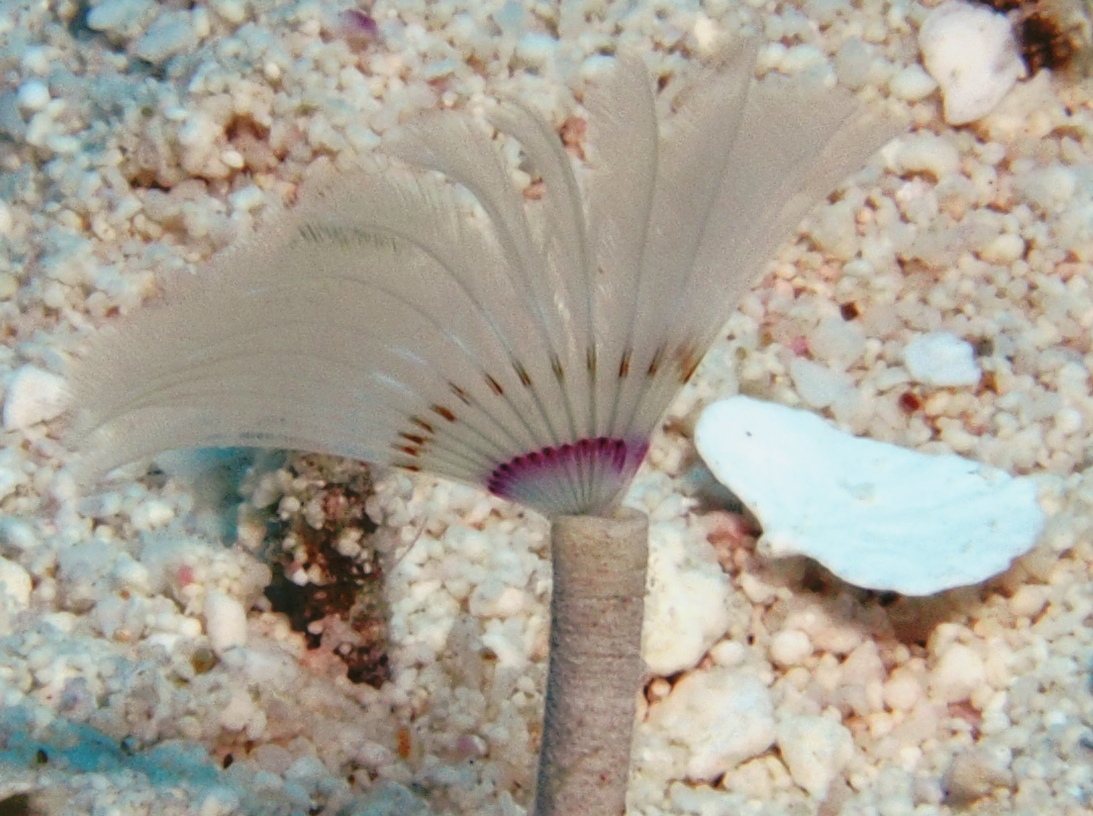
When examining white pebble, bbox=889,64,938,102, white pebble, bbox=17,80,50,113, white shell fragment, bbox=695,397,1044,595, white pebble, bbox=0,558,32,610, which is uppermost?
white pebble, bbox=889,64,938,102

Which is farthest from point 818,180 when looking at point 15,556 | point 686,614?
point 15,556

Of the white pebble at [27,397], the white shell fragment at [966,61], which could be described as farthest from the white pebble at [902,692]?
the white pebble at [27,397]

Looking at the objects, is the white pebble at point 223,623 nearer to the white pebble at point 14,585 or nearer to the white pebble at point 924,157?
the white pebble at point 14,585

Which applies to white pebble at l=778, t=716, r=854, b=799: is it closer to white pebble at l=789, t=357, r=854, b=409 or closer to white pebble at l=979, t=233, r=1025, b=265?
white pebble at l=789, t=357, r=854, b=409

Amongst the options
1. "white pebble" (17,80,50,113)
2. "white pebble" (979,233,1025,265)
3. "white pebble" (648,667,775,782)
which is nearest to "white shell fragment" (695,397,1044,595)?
"white pebble" (648,667,775,782)

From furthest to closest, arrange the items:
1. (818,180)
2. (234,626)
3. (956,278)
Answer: (956,278) < (234,626) < (818,180)

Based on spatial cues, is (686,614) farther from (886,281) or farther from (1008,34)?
(1008,34)

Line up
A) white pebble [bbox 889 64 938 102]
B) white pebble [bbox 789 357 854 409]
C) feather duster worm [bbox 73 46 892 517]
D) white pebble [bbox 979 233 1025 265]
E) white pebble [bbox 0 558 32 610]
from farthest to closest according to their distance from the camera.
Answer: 1. white pebble [bbox 889 64 938 102]
2. white pebble [bbox 979 233 1025 265]
3. white pebble [bbox 789 357 854 409]
4. white pebble [bbox 0 558 32 610]
5. feather duster worm [bbox 73 46 892 517]
